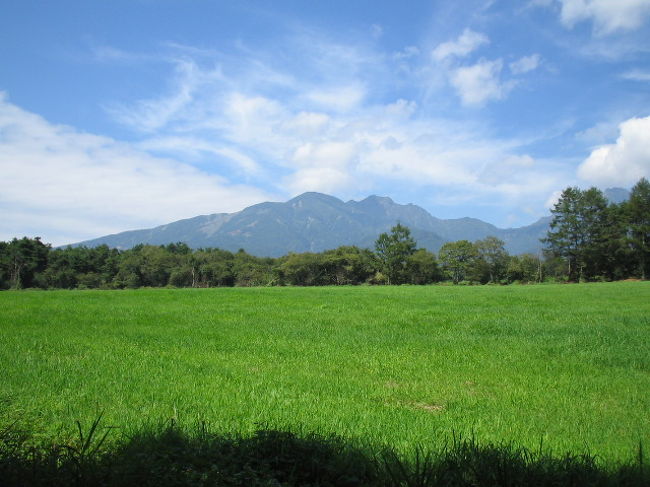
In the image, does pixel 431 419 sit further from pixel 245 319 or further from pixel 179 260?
pixel 179 260

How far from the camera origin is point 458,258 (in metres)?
107

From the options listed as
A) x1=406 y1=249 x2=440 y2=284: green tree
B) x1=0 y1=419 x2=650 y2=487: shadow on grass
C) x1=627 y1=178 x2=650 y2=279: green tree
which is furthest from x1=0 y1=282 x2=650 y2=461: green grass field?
x1=406 y1=249 x2=440 y2=284: green tree

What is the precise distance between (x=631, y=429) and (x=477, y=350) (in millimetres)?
4919

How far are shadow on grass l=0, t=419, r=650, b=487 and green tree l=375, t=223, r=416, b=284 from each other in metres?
98.9

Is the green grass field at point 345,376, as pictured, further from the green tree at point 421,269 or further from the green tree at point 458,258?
the green tree at point 458,258

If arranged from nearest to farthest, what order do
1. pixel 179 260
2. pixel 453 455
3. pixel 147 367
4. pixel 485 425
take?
pixel 453 455 → pixel 485 425 → pixel 147 367 → pixel 179 260

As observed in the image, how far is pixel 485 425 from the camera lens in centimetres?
584

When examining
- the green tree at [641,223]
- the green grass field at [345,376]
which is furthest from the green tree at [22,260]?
the green tree at [641,223]

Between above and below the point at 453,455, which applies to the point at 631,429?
below

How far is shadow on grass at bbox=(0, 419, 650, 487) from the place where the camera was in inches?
126

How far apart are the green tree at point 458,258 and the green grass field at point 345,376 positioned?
9119cm

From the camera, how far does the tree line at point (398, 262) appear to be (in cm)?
7808

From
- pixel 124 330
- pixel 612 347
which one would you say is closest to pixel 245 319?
pixel 124 330

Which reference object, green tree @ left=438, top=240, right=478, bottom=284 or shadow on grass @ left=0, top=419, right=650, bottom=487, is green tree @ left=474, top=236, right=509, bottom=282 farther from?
shadow on grass @ left=0, top=419, right=650, bottom=487
